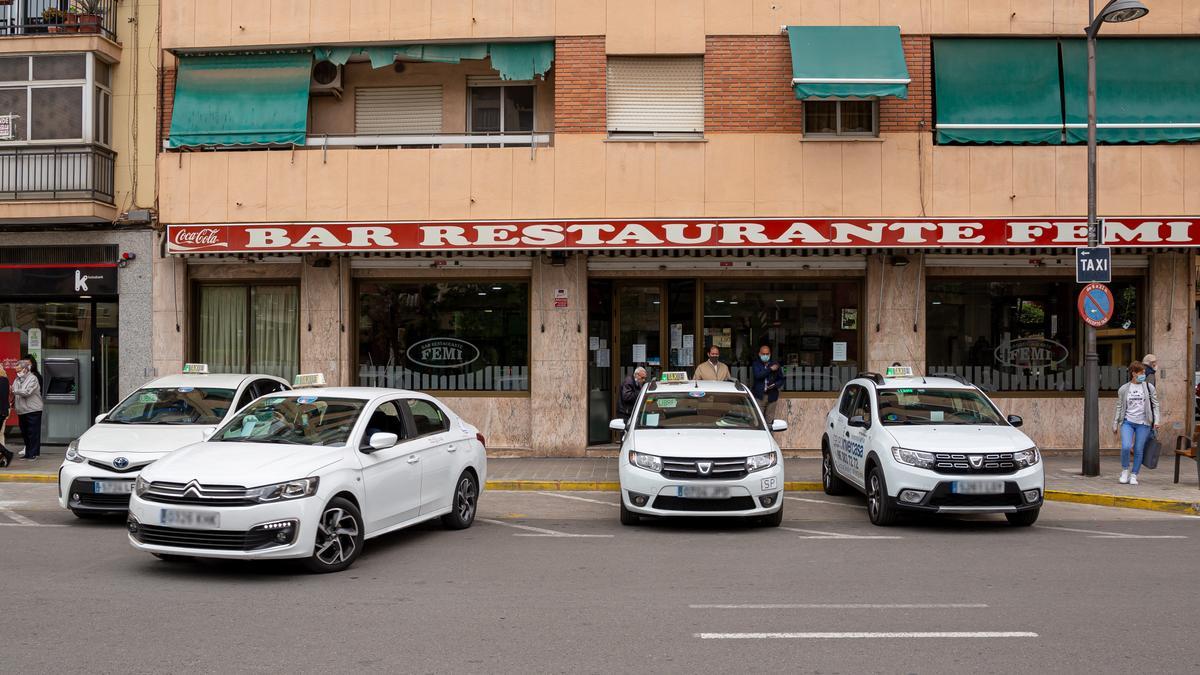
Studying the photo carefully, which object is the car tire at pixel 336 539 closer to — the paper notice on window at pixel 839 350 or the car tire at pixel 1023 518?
the car tire at pixel 1023 518

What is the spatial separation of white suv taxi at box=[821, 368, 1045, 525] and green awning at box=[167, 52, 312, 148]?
10802mm

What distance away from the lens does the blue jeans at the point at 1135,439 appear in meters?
13.1

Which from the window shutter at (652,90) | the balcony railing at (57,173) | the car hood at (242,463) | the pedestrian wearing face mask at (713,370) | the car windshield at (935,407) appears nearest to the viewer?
the car hood at (242,463)

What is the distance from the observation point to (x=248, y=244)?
626 inches

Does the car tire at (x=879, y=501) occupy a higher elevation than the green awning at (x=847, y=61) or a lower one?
lower

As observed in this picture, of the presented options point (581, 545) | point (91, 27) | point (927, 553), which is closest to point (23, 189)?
point (91, 27)

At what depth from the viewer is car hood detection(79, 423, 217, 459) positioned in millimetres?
10234

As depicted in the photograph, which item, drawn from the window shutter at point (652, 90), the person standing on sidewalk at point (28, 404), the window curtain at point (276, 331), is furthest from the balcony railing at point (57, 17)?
the window shutter at point (652, 90)

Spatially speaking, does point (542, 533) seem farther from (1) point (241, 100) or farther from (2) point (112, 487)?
(1) point (241, 100)

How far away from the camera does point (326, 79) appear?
57.0 feet

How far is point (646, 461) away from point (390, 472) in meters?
2.73

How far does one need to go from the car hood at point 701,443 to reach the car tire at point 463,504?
1.72 meters

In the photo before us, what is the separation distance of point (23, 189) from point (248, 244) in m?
4.81

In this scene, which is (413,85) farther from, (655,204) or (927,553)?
(927,553)
